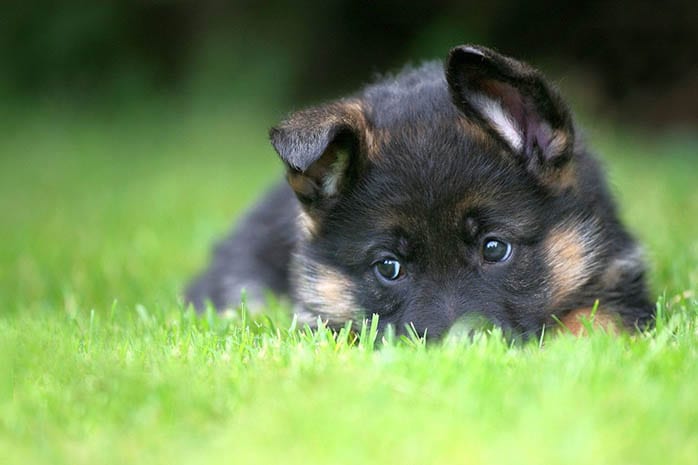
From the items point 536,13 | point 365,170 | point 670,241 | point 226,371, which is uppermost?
point 536,13

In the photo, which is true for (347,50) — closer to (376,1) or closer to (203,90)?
(376,1)

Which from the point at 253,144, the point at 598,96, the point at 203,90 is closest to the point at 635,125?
the point at 598,96

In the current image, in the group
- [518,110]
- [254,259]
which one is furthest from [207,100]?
[518,110]

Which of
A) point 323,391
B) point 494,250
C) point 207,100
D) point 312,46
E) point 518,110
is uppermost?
point 312,46

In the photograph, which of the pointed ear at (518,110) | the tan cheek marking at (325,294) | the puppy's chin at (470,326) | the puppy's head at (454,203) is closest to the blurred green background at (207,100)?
the tan cheek marking at (325,294)

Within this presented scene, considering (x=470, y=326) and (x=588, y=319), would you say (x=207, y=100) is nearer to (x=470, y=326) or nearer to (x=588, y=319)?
(x=588, y=319)

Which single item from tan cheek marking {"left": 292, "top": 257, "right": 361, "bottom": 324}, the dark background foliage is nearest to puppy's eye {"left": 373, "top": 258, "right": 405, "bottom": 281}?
tan cheek marking {"left": 292, "top": 257, "right": 361, "bottom": 324}

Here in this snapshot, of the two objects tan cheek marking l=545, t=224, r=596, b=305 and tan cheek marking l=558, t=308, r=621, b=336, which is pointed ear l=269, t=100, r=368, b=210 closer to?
tan cheek marking l=545, t=224, r=596, b=305
